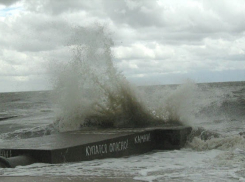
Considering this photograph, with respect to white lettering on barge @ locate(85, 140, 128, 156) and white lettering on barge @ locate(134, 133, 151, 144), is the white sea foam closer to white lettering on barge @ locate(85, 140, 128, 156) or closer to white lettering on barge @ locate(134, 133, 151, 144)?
white lettering on barge @ locate(85, 140, 128, 156)

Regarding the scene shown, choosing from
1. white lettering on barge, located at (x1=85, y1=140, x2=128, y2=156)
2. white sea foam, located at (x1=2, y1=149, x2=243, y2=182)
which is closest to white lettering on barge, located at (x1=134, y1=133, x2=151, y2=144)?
white lettering on barge, located at (x1=85, y1=140, x2=128, y2=156)

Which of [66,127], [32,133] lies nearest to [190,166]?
[66,127]

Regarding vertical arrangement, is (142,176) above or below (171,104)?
below

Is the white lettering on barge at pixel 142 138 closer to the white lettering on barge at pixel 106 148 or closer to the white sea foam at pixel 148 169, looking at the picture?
the white lettering on barge at pixel 106 148

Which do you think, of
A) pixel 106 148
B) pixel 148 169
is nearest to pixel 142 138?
pixel 106 148

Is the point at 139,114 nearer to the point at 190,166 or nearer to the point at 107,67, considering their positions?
the point at 107,67

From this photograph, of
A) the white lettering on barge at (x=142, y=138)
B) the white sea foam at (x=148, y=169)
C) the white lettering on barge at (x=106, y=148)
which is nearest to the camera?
the white sea foam at (x=148, y=169)

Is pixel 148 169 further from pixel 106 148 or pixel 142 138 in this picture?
pixel 142 138

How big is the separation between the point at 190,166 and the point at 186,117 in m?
4.58

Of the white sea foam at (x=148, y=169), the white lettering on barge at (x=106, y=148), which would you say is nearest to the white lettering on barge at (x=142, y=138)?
the white lettering on barge at (x=106, y=148)

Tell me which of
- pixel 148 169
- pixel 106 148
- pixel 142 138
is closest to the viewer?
pixel 148 169

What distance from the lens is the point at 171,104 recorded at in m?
10.6

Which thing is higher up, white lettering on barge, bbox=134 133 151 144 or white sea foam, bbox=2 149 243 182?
white lettering on barge, bbox=134 133 151 144

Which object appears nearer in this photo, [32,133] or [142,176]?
[142,176]
